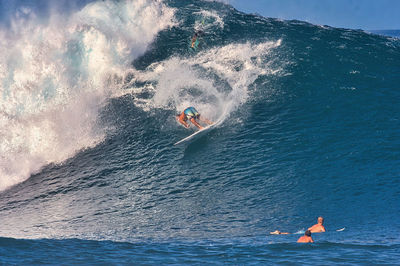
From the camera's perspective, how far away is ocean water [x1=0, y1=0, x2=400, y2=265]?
10266 mm

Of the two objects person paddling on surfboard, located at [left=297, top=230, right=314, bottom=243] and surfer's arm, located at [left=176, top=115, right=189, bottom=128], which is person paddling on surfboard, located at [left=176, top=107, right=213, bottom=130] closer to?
surfer's arm, located at [left=176, top=115, right=189, bottom=128]

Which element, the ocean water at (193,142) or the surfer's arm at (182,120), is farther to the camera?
the surfer's arm at (182,120)

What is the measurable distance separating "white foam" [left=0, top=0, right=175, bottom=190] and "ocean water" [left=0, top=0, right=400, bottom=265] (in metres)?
0.09

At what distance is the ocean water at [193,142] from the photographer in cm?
1027

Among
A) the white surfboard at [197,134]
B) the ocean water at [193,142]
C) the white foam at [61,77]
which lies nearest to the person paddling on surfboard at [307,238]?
the ocean water at [193,142]

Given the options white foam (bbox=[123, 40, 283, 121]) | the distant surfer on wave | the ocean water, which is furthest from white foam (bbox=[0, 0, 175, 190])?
the distant surfer on wave

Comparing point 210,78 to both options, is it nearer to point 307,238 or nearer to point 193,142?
point 193,142

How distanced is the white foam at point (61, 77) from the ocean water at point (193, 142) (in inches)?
3.4

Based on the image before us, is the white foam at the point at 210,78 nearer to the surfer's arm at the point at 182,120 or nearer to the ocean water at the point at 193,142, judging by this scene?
the ocean water at the point at 193,142

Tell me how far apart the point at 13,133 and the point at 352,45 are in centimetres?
2138

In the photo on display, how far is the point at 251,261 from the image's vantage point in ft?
27.2

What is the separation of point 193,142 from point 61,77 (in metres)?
11.8

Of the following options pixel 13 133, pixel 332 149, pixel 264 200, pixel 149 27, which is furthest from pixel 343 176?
pixel 149 27

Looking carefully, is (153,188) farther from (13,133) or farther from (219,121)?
(13,133)
